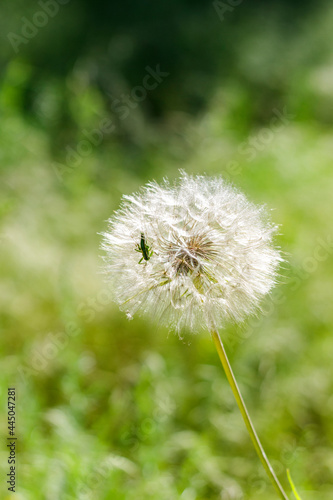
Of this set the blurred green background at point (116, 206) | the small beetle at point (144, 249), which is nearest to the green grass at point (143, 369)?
the blurred green background at point (116, 206)

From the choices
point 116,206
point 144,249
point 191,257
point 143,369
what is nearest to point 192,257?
point 191,257

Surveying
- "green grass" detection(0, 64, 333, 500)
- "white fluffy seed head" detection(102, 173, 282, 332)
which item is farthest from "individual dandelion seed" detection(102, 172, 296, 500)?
"green grass" detection(0, 64, 333, 500)

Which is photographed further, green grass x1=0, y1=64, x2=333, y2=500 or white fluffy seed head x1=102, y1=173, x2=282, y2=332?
green grass x1=0, y1=64, x2=333, y2=500

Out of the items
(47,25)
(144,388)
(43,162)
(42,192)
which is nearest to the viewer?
(144,388)

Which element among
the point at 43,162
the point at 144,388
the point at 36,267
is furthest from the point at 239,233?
the point at 43,162

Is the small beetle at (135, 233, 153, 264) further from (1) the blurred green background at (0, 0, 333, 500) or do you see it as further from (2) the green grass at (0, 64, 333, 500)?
(1) the blurred green background at (0, 0, 333, 500)

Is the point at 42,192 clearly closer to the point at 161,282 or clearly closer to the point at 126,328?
the point at 126,328

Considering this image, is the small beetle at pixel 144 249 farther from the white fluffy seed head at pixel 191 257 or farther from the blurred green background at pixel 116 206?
the blurred green background at pixel 116 206
